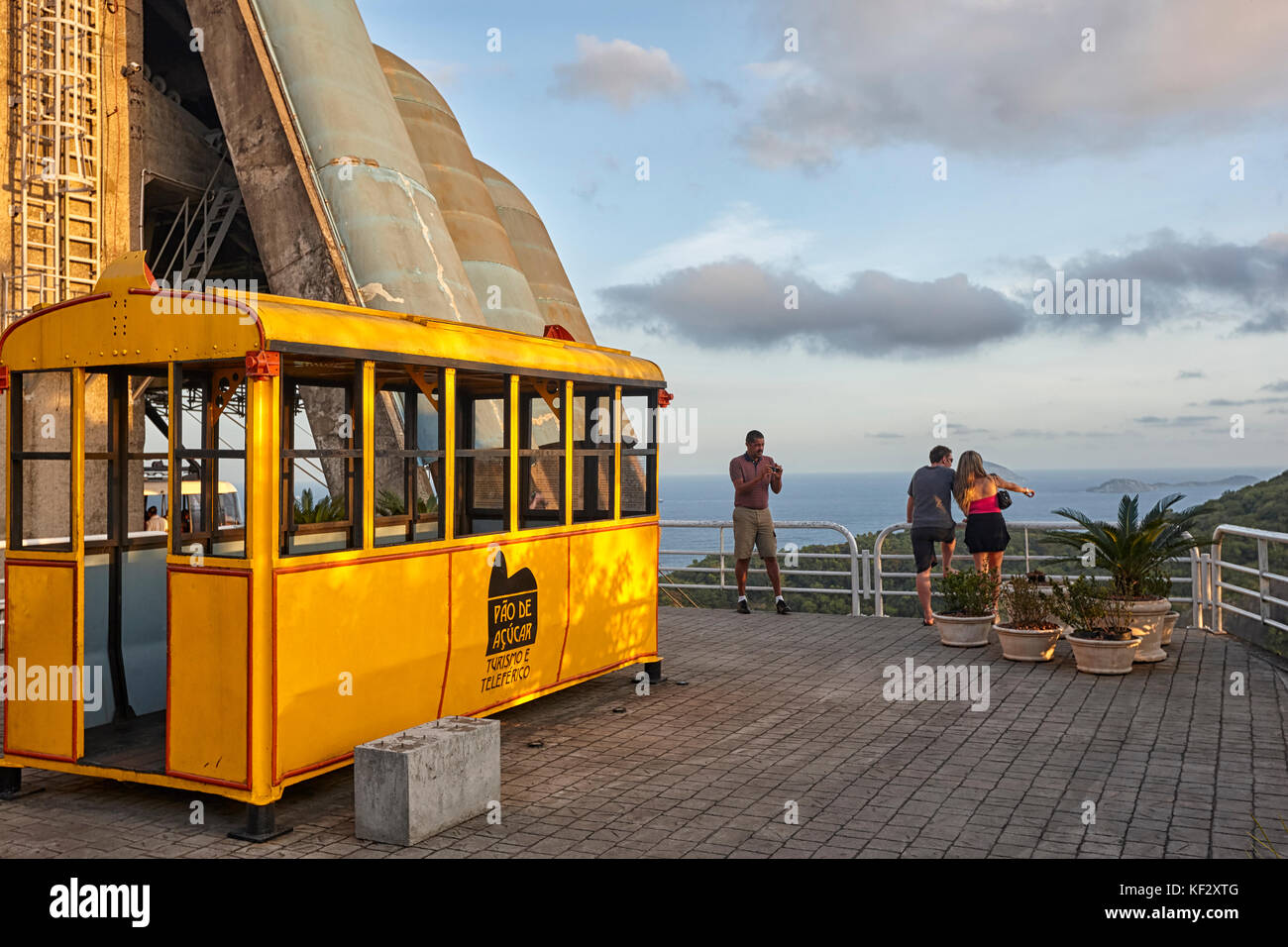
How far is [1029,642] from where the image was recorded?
37.1 feet

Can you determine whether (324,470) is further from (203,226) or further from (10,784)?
(203,226)

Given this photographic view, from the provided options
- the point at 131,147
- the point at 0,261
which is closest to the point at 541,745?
the point at 0,261

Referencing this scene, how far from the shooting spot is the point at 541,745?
8.20 m

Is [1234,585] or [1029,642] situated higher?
[1234,585]

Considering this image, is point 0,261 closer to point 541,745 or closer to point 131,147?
point 131,147

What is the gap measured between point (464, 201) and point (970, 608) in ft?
63.4

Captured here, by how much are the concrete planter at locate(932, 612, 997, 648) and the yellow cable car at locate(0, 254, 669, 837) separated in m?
4.67

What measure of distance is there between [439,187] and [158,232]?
6778 millimetres

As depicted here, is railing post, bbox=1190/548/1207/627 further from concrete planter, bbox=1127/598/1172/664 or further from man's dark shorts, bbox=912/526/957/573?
man's dark shorts, bbox=912/526/957/573

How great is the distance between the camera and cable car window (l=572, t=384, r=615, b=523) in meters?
10.1

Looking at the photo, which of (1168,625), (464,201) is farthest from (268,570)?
(464,201)

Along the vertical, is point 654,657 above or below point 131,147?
below

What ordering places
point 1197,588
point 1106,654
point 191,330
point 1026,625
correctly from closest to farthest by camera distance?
point 191,330 → point 1106,654 → point 1026,625 → point 1197,588

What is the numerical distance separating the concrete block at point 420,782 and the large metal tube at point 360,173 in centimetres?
1419
